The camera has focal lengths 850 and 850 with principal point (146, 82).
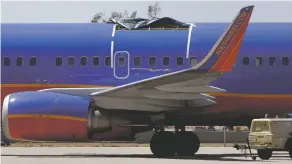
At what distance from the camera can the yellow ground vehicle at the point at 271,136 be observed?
90.1 ft

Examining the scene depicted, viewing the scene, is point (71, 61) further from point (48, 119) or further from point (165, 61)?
point (165, 61)

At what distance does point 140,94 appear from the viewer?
28172 mm

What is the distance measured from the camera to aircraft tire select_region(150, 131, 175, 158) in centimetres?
2920

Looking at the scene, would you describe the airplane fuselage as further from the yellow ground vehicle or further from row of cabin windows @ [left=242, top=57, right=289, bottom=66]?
the yellow ground vehicle

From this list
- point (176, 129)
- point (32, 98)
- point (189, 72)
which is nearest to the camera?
point (189, 72)

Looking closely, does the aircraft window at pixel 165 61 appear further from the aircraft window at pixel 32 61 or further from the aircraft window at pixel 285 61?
the aircraft window at pixel 32 61

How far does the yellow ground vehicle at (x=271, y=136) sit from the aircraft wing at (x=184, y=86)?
189 centimetres

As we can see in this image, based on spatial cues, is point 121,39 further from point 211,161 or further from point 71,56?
point 211,161

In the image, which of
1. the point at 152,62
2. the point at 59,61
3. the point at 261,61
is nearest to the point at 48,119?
the point at 59,61

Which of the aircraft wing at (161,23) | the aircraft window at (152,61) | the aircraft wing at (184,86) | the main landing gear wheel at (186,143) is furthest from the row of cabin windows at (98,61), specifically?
the main landing gear wheel at (186,143)

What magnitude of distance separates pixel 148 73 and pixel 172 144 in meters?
2.61

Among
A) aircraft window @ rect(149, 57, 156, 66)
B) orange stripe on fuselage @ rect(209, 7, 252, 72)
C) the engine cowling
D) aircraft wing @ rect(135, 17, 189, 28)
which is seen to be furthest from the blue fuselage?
orange stripe on fuselage @ rect(209, 7, 252, 72)

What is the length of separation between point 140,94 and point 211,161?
3.30 meters

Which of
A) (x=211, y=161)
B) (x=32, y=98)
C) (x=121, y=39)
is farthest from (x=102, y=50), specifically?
(x=211, y=161)
